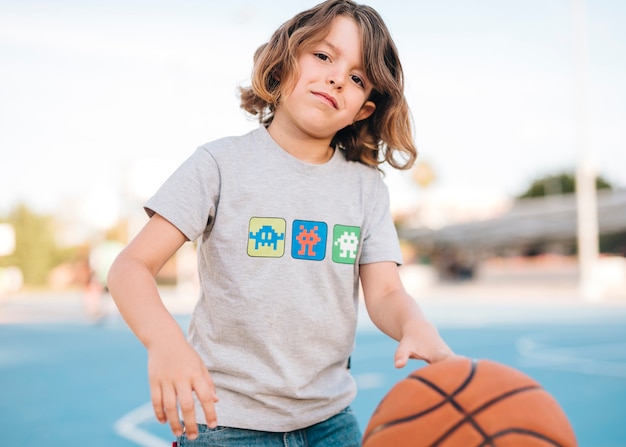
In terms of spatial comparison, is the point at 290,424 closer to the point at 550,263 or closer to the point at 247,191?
the point at 247,191

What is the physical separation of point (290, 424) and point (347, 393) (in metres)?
0.25

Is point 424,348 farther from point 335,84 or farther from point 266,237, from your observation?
point 335,84

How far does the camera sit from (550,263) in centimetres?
3544

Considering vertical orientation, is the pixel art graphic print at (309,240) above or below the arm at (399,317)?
above

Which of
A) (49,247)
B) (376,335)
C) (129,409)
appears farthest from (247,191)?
(49,247)

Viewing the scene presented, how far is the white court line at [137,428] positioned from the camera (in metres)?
5.05

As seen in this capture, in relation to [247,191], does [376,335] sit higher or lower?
lower

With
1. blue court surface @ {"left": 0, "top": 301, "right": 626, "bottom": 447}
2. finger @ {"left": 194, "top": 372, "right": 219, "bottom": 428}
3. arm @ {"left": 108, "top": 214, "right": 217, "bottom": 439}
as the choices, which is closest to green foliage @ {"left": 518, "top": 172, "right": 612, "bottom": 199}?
blue court surface @ {"left": 0, "top": 301, "right": 626, "bottom": 447}

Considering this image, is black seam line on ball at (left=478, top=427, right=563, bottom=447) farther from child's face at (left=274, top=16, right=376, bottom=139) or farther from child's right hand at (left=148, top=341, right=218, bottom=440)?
child's face at (left=274, top=16, right=376, bottom=139)

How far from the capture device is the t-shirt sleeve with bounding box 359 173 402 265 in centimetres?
229

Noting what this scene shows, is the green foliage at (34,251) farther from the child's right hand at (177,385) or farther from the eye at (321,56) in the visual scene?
the child's right hand at (177,385)

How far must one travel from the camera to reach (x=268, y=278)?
2.10 meters

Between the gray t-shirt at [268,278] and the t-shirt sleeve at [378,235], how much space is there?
0.05 m

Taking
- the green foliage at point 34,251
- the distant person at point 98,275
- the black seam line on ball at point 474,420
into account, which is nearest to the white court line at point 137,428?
the black seam line on ball at point 474,420
